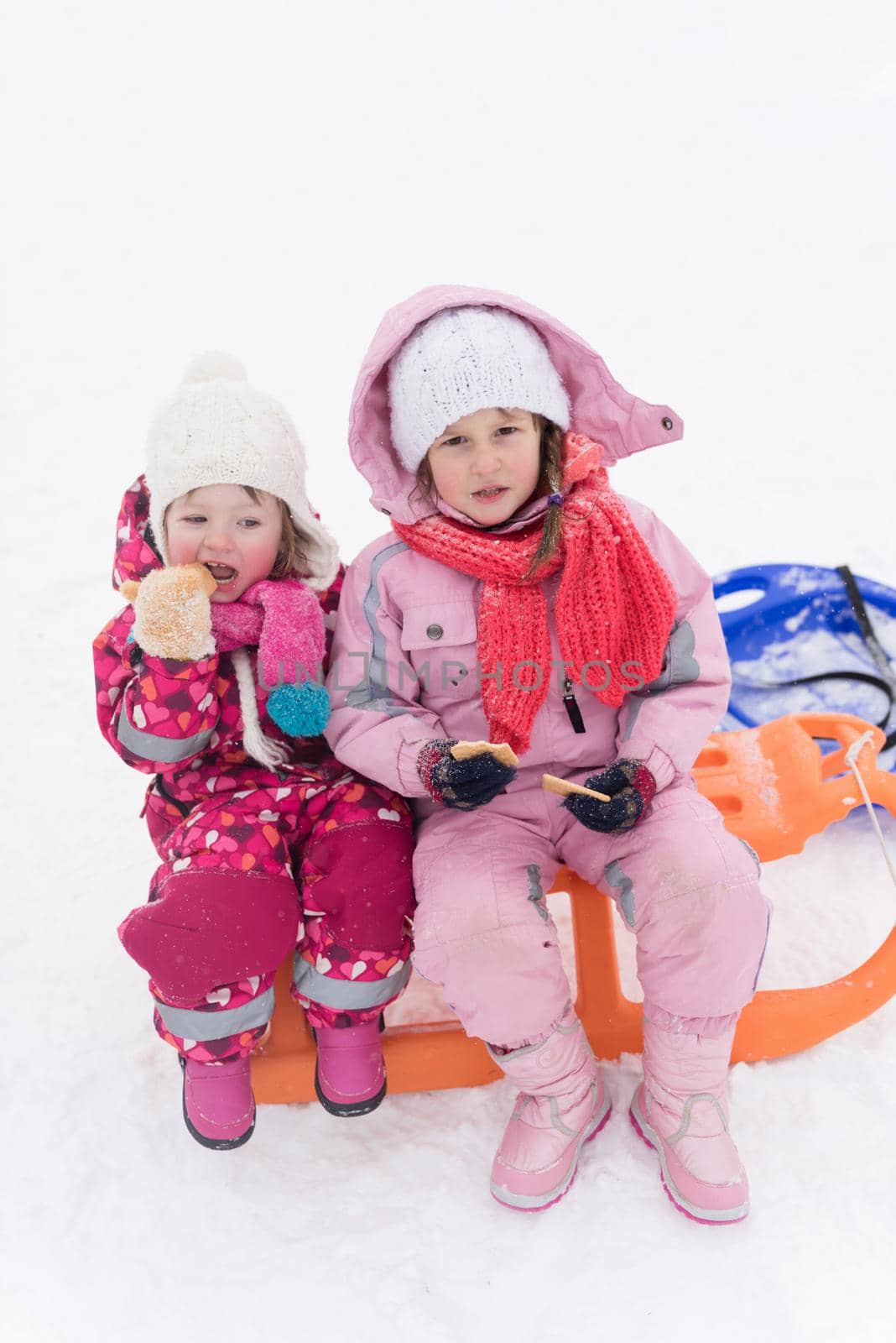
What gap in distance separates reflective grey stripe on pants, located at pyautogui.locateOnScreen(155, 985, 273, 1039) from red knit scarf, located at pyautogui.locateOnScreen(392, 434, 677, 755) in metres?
0.54

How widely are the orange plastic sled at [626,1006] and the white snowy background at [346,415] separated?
0.16ft

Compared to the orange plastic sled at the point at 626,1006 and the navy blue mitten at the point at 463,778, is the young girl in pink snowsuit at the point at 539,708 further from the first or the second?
the orange plastic sled at the point at 626,1006

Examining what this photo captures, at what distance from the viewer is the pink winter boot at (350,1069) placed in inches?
65.6

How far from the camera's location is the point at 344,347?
4.62 m

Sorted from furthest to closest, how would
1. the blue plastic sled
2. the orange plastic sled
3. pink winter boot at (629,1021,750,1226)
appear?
the blue plastic sled, the orange plastic sled, pink winter boot at (629,1021,750,1226)

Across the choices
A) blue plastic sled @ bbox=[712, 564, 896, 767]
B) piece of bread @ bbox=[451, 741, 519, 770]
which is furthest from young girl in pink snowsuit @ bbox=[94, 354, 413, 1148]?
→ blue plastic sled @ bbox=[712, 564, 896, 767]

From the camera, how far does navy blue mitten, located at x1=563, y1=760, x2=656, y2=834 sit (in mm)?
1574

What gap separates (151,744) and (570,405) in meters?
0.86

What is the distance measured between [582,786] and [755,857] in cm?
28

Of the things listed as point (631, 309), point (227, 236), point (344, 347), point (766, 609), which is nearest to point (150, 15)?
point (227, 236)

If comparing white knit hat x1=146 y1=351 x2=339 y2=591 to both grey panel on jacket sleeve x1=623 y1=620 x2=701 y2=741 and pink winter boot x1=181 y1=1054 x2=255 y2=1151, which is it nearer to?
grey panel on jacket sleeve x1=623 y1=620 x2=701 y2=741

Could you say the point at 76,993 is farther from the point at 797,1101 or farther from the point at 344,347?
the point at 344,347

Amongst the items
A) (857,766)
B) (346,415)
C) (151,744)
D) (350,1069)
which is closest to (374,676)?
(151,744)

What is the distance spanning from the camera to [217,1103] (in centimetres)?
164
